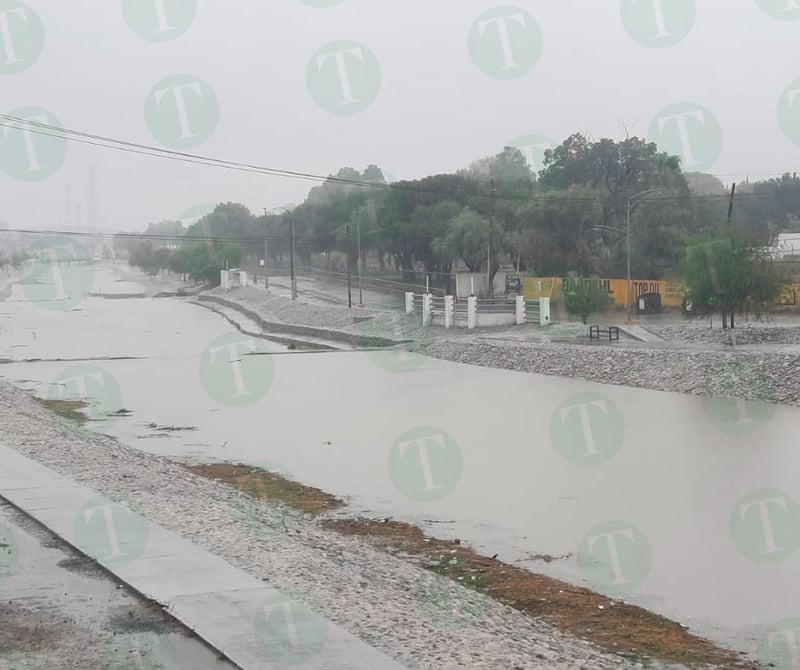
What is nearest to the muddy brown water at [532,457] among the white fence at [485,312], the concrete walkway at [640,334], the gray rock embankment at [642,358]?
the gray rock embankment at [642,358]

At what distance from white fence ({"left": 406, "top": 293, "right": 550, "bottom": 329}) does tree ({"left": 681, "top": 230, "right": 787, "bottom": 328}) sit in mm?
10209

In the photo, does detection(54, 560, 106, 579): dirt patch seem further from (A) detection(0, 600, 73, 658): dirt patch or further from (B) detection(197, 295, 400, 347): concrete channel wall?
(B) detection(197, 295, 400, 347): concrete channel wall

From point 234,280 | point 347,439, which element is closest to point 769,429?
point 347,439

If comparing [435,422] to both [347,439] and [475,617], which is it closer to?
[347,439]

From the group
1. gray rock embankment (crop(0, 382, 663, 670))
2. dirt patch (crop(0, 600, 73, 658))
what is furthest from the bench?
dirt patch (crop(0, 600, 73, 658))

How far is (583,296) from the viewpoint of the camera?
47.9 m

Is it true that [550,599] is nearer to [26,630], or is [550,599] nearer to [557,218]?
[26,630]

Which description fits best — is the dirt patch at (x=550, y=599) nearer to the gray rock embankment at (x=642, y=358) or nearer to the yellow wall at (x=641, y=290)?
the gray rock embankment at (x=642, y=358)

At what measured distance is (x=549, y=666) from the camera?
7676 millimetres

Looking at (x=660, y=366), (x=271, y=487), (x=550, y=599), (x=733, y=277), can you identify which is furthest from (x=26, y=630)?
(x=733, y=277)

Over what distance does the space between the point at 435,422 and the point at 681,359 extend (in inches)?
417

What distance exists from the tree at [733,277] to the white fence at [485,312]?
10209mm

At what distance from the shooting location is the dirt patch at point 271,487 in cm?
1605

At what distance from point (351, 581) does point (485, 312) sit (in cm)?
4193
